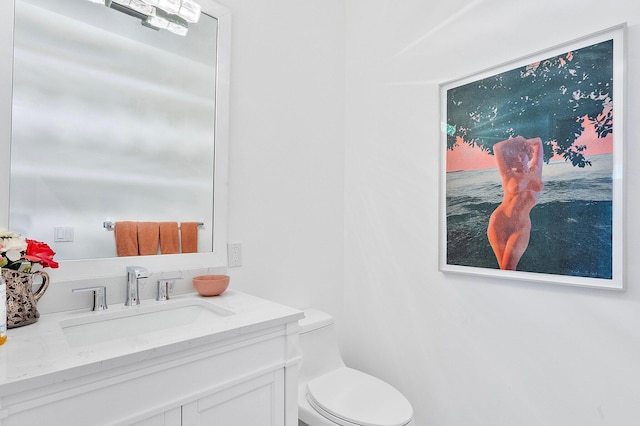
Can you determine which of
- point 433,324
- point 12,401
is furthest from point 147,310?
point 433,324

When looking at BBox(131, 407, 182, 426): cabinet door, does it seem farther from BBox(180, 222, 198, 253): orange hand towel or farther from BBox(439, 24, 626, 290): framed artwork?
BBox(439, 24, 626, 290): framed artwork

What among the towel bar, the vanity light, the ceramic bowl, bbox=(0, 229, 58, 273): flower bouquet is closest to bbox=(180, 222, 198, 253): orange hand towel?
the ceramic bowl

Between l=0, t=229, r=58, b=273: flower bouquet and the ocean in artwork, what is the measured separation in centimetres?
155

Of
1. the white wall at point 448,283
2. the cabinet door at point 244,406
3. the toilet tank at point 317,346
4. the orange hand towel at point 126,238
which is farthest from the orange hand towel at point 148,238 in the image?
the white wall at point 448,283

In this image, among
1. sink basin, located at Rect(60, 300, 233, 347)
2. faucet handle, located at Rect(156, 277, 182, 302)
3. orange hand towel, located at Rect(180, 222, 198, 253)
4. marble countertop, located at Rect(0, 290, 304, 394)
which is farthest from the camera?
orange hand towel, located at Rect(180, 222, 198, 253)

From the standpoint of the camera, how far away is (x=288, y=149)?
1846 millimetres

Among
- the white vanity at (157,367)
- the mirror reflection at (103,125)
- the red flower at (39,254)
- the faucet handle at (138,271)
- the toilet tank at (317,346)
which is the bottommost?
the toilet tank at (317,346)

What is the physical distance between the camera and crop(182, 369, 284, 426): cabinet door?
37.0 inches

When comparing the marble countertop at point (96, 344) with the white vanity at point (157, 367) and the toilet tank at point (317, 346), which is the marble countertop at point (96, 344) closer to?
the white vanity at point (157, 367)

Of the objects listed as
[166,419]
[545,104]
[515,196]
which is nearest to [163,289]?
[166,419]

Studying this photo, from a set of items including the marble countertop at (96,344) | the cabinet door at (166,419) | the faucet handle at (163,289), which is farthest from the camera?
the faucet handle at (163,289)

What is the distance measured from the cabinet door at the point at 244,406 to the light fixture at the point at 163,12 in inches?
53.1

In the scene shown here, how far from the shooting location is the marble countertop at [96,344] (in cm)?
71

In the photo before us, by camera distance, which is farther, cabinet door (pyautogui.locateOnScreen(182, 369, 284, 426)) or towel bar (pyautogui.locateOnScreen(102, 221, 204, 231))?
towel bar (pyautogui.locateOnScreen(102, 221, 204, 231))
